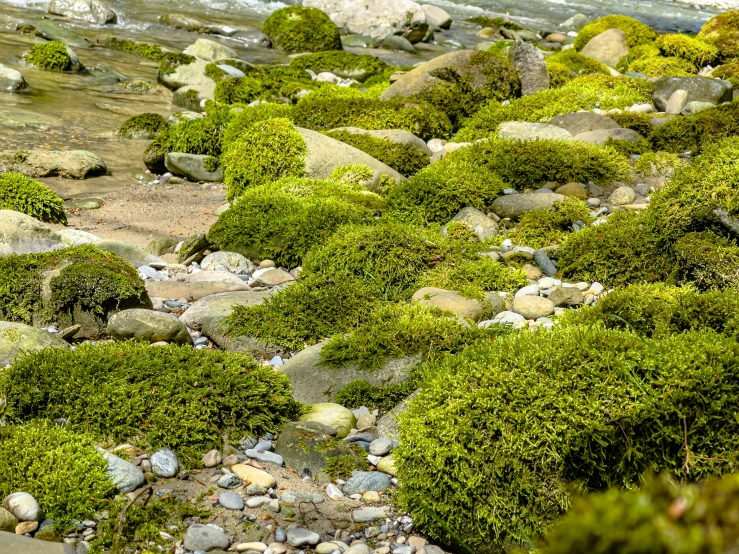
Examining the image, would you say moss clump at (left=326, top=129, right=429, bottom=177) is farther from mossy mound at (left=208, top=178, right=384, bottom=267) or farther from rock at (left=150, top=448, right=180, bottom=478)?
rock at (left=150, top=448, right=180, bottom=478)

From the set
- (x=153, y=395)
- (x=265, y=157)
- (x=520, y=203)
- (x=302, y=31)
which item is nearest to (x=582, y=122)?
(x=520, y=203)

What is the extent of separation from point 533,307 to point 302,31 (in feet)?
63.7

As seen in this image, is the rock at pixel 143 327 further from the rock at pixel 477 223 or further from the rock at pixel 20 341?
the rock at pixel 477 223

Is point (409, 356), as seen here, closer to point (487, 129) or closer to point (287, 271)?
point (287, 271)

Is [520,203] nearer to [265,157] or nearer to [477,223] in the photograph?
[477,223]

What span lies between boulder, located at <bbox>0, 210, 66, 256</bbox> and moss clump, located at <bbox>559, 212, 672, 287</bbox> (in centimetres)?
512

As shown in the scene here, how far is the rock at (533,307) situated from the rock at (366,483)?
247 cm

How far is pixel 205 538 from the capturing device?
3512mm

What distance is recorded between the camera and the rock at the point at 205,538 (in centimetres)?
349

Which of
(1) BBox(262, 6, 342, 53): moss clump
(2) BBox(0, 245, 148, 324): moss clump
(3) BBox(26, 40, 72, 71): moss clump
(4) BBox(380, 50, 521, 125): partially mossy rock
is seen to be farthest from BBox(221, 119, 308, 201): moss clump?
(1) BBox(262, 6, 342, 53): moss clump

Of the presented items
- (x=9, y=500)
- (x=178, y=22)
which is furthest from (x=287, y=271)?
(x=178, y=22)

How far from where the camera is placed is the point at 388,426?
4.67m

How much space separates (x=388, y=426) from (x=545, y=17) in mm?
31972

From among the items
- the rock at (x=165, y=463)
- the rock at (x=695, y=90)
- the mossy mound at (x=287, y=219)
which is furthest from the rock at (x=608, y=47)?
the rock at (x=165, y=463)
